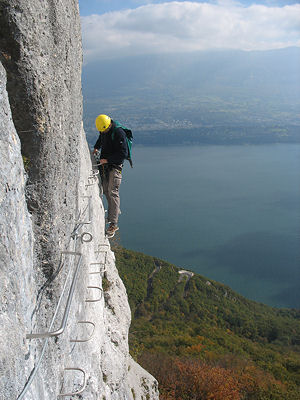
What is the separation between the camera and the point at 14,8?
160 cm

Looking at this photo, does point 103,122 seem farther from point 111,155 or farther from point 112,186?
point 112,186

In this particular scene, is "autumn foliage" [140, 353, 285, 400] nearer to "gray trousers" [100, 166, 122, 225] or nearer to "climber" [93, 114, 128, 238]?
"gray trousers" [100, 166, 122, 225]

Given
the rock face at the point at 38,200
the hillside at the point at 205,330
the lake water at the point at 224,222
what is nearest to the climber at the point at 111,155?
the rock face at the point at 38,200

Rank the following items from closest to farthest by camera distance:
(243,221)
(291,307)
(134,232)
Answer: (291,307) → (134,232) → (243,221)

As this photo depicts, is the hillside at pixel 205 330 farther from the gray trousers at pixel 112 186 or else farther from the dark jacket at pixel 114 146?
the dark jacket at pixel 114 146

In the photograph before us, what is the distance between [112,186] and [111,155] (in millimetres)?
528

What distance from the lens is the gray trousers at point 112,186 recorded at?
5277mm

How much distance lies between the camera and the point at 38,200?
6.40ft

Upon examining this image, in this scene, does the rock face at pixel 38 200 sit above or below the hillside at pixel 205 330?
above

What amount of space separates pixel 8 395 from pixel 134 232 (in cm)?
4671

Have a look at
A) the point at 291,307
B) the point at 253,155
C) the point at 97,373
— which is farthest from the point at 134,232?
the point at 253,155

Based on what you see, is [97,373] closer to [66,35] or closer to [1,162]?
[1,162]

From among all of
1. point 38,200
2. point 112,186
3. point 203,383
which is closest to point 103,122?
point 112,186

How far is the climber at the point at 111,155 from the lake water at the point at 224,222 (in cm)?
3719
